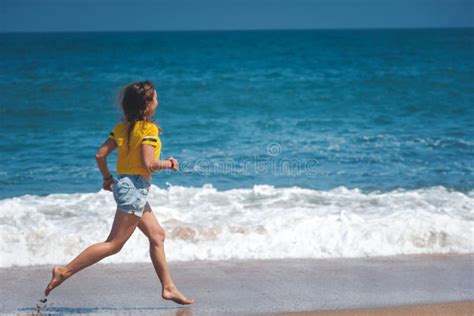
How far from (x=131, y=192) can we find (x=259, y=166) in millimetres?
7042

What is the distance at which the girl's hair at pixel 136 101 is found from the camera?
12.8 ft

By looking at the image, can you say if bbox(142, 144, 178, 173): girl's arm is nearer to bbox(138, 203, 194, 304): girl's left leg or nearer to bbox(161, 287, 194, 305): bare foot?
bbox(138, 203, 194, 304): girl's left leg

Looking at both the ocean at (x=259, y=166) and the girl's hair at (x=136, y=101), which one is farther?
the ocean at (x=259, y=166)

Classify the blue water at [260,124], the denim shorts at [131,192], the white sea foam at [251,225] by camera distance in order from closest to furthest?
the denim shorts at [131,192], the white sea foam at [251,225], the blue water at [260,124]

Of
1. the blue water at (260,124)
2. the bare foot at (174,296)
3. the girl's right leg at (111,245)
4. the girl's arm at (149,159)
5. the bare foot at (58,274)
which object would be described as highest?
the blue water at (260,124)

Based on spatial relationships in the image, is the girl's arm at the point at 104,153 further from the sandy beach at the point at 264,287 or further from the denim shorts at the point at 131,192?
the sandy beach at the point at 264,287

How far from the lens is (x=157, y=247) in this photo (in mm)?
4098

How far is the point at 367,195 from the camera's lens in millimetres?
8719

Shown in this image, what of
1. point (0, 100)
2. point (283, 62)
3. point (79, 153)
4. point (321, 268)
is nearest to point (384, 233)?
point (321, 268)

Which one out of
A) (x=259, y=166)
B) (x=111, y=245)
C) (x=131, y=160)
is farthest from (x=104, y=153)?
(x=259, y=166)

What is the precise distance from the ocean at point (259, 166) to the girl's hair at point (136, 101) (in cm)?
196

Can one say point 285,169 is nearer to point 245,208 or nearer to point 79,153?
point 245,208

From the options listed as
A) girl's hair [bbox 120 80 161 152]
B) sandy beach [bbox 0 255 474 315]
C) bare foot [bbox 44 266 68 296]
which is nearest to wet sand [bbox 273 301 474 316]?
sandy beach [bbox 0 255 474 315]

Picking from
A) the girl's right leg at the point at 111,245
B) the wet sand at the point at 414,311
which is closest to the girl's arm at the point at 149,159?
the girl's right leg at the point at 111,245
